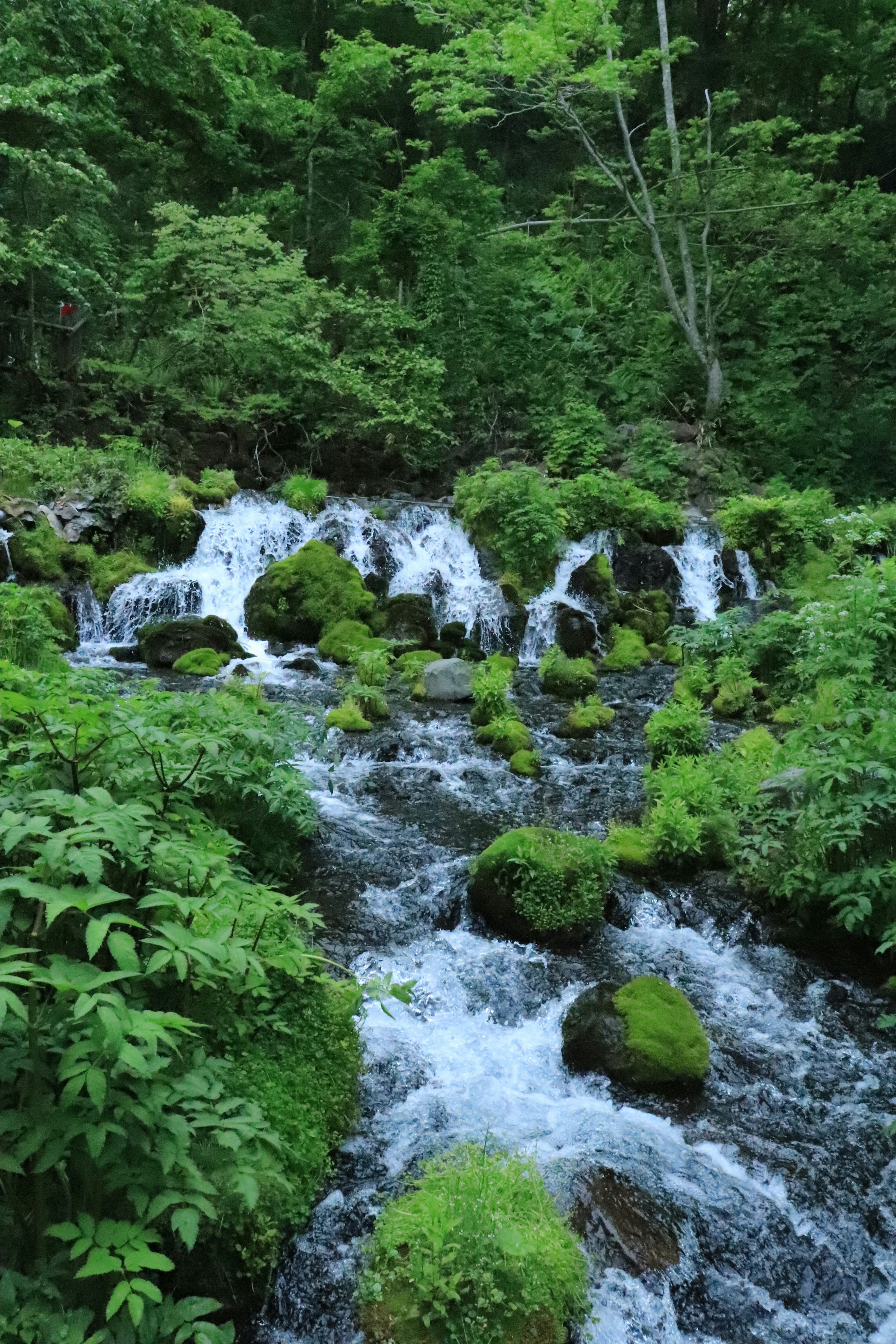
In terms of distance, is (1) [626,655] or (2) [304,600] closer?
(1) [626,655]

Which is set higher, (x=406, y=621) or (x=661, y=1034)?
(x=406, y=621)

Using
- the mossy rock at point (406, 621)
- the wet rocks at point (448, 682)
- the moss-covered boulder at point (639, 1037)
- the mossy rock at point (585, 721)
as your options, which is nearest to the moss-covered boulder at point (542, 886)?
the moss-covered boulder at point (639, 1037)

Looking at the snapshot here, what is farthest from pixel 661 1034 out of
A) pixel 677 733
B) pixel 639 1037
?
pixel 677 733

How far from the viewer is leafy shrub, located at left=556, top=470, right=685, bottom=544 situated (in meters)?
15.7

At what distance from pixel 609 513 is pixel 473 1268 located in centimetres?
1429

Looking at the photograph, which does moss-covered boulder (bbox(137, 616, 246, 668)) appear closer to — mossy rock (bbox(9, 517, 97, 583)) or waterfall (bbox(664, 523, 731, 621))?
mossy rock (bbox(9, 517, 97, 583))

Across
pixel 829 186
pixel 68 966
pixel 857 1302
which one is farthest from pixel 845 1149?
pixel 829 186

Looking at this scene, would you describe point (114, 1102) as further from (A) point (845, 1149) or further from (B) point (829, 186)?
(B) point (829, 186)

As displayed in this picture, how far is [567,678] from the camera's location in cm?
1145

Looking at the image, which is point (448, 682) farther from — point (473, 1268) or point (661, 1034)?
point (473, 1268)

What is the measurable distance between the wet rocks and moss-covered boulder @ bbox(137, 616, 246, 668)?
3.15 metres

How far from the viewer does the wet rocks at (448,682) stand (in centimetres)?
1094

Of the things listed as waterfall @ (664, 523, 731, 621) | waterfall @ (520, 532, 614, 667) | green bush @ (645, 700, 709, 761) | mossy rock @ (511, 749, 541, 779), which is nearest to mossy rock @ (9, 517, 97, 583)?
waterfall @ (520, 532, 614, 667)

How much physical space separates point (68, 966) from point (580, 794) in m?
6.27
